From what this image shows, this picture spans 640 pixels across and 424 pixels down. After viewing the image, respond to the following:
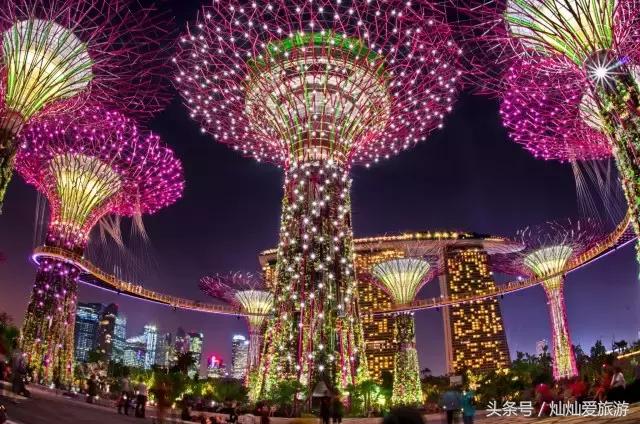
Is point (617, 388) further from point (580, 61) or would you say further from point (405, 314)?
point (405, 314)

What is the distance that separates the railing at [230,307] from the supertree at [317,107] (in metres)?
11.3

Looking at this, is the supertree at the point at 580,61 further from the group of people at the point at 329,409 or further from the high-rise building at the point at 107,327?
the high-rise building at the point at 107,327

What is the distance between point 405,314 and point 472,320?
50.4 m

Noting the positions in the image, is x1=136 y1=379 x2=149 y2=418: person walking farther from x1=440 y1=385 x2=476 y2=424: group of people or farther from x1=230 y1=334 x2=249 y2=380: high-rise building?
x1=230 y1=334 x2=249 y2=380: high-rise building

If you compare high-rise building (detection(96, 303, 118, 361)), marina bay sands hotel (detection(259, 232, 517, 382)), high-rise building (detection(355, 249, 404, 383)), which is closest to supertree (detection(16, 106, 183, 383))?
marina bay sands hotel (detection(259, 232, 517, 382))

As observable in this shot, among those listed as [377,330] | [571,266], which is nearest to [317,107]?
[571,266]

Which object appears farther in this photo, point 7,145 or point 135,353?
point 135,353

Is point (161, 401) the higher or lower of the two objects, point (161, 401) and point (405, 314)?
the lower

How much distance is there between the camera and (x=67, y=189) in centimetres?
2559

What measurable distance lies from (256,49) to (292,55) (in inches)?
52.0

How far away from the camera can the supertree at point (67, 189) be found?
24047mm

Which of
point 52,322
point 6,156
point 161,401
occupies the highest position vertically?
point 6,156

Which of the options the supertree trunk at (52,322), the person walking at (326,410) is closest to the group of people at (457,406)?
the person walking at (326,410)

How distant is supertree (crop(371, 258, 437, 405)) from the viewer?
→ 98.9 ft
